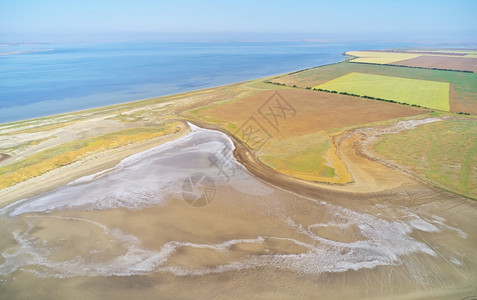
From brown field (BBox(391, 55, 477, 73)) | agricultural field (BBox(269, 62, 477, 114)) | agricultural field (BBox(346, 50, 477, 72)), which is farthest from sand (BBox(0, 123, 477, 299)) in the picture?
agricultural field (BBox(346, 50, 477, 72))

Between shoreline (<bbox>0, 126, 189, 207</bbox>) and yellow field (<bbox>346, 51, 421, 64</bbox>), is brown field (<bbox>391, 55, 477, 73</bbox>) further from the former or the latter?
shoreline (<bbox>0, 126, 189, 207</bbox>)

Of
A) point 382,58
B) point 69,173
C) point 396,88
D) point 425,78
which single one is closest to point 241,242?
point 69,173

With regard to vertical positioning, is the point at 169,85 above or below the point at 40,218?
above

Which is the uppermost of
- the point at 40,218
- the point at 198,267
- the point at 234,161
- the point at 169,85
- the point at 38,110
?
the point at 169,85

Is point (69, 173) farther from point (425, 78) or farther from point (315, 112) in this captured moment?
point (425, 78)

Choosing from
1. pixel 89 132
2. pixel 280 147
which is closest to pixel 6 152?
pixel 89 132

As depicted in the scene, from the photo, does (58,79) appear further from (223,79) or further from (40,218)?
(40,218)
